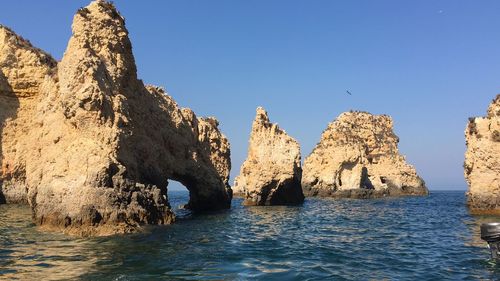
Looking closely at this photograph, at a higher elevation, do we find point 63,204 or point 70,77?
point 70,77

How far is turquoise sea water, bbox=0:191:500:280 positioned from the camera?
1235cm

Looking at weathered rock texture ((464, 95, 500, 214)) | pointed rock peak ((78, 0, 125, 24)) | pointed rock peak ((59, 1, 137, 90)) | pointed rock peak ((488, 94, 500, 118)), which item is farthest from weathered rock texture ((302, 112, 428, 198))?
pointed rock peak ((78, 0, 125, 24))

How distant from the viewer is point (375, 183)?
7938 cm

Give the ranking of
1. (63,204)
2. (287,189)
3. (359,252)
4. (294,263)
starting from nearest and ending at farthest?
(294,263)
(359,252)
(63,204)
(287,189)

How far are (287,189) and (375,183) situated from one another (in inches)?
1572

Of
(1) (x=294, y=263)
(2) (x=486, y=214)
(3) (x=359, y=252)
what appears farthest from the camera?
(2) (x=486, y=214)

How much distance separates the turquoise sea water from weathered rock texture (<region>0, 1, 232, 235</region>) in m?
1.58

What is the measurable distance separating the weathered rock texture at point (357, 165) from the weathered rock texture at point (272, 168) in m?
20.8

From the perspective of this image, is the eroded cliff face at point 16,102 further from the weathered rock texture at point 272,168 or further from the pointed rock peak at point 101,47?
the weathered rock texture at point 272,168

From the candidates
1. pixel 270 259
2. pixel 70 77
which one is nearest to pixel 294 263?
pixel 270 259

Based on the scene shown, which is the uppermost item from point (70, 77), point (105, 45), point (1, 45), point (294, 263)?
point (1, 45)

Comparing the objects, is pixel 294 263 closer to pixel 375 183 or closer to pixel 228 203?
pixel 228 203

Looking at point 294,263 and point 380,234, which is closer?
point 294,263

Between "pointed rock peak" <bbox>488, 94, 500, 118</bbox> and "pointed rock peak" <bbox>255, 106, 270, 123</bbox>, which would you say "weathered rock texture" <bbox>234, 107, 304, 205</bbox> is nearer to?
"pointed rock peak" <bbox>255, 106, 270, 123</bbox>
